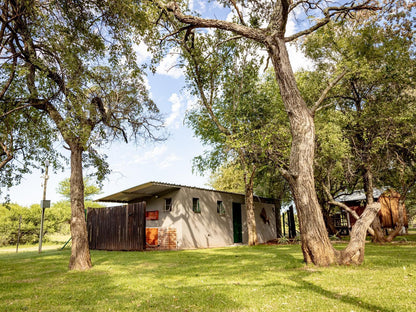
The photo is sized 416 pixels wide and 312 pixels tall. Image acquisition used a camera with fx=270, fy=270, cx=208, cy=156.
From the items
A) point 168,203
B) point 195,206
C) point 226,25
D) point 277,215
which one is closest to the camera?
point 226,25

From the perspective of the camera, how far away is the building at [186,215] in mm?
15172

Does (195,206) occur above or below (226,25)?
below

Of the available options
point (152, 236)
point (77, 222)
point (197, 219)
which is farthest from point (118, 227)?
point (77, 222)

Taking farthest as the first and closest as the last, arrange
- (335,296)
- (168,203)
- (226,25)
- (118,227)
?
(168,203) → (118,227) → (226,25) → (335,296)

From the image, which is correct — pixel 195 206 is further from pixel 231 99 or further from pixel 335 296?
pixel 335 296

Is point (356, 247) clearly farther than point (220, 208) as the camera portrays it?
No

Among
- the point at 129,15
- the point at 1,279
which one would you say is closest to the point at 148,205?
the point at 1,279

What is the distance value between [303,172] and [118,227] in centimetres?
1170

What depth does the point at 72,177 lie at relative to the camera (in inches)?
326

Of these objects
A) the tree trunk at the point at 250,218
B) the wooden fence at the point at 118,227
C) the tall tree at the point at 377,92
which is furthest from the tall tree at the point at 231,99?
the wooden fence at the point at 118,227

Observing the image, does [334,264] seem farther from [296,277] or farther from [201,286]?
[201,286]

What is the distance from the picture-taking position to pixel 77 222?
794 centimetres

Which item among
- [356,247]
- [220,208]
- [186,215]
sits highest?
[220,208]

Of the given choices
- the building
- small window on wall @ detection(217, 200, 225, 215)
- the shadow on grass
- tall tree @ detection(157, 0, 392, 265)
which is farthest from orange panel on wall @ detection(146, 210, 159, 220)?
the shadow on grass
